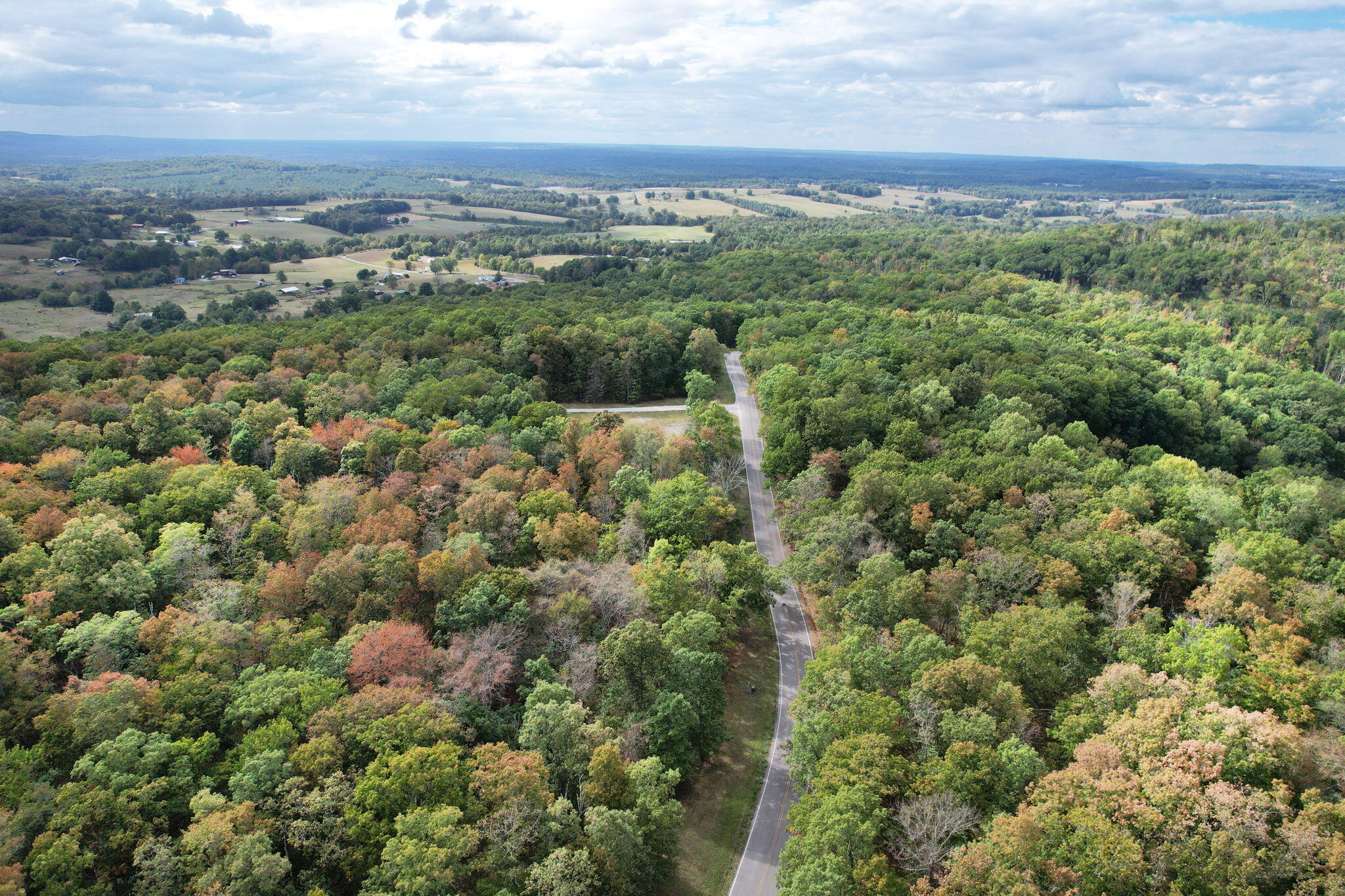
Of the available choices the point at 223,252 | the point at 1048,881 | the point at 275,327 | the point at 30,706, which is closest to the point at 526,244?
the point at 223,252

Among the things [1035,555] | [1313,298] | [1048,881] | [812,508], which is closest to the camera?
[1048,881]

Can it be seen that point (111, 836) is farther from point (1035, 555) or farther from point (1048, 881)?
point (1035, 555)

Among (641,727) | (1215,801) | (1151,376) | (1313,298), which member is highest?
(1313,298)

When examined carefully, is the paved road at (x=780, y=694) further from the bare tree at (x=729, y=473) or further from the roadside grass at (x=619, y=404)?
the roadside grass at (x=619, y=404)

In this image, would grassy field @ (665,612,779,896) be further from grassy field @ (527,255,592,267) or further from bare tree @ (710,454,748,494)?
grassy field @ (527,255,592,267)

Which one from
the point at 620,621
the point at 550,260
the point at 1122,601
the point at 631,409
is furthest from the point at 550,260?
the point at 1122,601

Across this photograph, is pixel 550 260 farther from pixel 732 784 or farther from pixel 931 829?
pixel 931 829

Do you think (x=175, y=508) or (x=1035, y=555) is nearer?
(x=1035, y=555)
